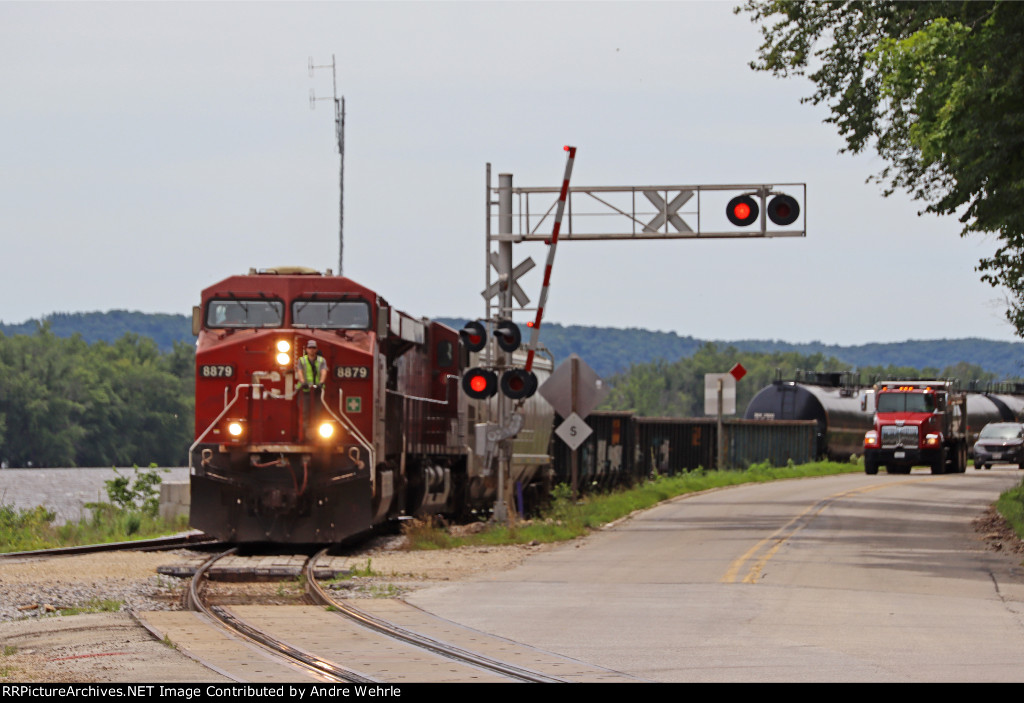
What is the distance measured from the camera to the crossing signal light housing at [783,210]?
27703mm

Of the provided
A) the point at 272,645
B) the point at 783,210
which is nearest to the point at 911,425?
the point at 783,210

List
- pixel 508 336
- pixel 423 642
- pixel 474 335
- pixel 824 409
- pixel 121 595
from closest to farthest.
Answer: pixel 423 642 < pixel 121 595 < pixel 508 336 < pixel 474 335 < pixel 824 409

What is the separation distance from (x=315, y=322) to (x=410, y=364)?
3347 millimetres

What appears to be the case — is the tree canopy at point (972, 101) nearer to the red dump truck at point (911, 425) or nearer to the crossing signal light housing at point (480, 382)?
the crossing signal light housing at point (480, 382)

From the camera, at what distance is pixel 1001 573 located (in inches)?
712

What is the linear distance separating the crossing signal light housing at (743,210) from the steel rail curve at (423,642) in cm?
1425

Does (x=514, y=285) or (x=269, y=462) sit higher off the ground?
(x=514, y=285)

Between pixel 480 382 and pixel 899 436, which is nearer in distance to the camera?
pixel 480 382

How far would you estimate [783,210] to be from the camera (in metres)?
27.7

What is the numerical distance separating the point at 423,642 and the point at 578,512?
51.0 ft

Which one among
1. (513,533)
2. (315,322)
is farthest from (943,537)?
(315,322)

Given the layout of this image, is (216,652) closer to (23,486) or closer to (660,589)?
(660,589)

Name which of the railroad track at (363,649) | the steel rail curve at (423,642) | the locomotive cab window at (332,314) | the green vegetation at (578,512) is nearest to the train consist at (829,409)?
the green vegetation at (578,512)

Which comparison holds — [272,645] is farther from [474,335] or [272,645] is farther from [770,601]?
[474,335]
